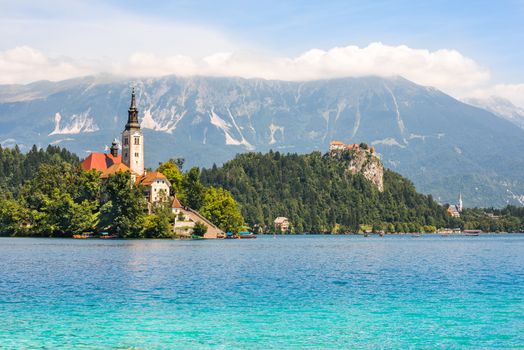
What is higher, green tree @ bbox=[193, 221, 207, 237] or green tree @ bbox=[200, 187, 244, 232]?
green tree @ bbox=[200, 187, 244, 232]

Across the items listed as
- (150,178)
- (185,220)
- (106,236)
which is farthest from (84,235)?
(150,178)

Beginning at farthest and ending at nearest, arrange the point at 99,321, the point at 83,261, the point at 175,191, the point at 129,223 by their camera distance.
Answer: the point at 175,191, the point at 129,223, the point at 83,261, the point at 99,321

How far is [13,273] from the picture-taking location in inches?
2906

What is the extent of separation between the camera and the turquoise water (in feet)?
135

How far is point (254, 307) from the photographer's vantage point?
51.8 metres

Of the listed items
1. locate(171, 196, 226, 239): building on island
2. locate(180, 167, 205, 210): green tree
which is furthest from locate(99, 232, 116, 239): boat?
locate(180, 167, 205, 210): green tree

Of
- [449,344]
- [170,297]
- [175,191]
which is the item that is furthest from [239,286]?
[175,191]

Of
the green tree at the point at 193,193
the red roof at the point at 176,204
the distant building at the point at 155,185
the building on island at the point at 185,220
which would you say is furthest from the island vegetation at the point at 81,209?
the green tree at the point at 193,193

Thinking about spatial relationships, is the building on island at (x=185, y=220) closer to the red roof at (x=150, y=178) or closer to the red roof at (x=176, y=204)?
the red roof at (x=176, y=204)

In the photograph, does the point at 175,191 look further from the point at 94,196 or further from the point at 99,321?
the point at 99,321

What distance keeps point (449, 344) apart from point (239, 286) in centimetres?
2722

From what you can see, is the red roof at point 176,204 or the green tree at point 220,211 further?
the green tree at point 220,211

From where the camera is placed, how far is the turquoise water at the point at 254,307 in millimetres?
41000

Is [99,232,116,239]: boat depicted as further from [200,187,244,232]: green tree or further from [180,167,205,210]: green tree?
[200,187,244,232]: green tree
